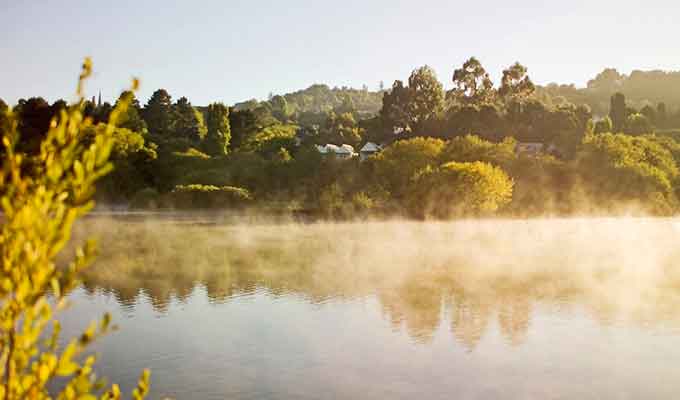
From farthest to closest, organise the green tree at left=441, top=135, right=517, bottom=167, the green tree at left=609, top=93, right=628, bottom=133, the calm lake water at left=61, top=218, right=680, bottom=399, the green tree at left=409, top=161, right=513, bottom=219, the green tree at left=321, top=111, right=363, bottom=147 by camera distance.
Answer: the green tree at left=609, top=93, right=628, bottom=133, the green tree at left=321, top=111, right=363, bottom=147, the green tree at left=441, top=135, right=517, bottom=167, the green tree at left=409, top=161, right=513, bottom=219, the calm lake water at left=61, top=218, right=680, bottom=399

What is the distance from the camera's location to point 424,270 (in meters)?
38.8

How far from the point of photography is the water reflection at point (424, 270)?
28.2 metres

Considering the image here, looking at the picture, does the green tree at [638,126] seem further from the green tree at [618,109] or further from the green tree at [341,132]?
the green tree at [341,132]

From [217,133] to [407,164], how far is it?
3607 cm

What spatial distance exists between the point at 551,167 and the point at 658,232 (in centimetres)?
2107

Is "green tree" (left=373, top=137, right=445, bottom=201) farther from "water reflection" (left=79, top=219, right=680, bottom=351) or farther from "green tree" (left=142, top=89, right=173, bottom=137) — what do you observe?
"green tree" (left=142, top=89, right=173, bottom=137)

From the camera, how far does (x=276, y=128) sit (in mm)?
131750

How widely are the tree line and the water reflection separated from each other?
42.6 ft

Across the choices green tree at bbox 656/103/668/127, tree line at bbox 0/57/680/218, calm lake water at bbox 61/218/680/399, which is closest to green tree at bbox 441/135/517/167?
tree line at bbox 0/57/680/218

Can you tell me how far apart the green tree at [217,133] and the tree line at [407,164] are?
16cm

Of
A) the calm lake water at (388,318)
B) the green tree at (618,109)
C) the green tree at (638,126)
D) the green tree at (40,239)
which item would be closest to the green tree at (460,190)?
the calm lake water at (388,318)

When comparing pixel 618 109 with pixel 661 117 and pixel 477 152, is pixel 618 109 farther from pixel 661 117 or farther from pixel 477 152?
pixel 477 152

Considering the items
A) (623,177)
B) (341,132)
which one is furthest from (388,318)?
(341,132)

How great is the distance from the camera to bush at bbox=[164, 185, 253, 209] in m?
85.9
